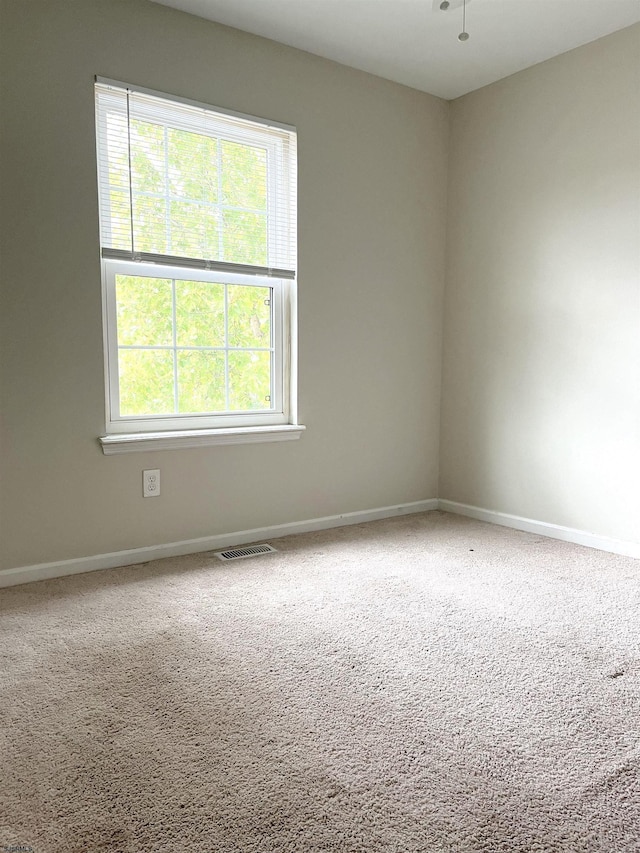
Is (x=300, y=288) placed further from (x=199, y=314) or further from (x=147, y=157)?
(x=147, y=157)

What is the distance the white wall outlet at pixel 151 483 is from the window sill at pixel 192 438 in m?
0.11

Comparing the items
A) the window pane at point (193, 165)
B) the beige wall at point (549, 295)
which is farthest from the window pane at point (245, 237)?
the beige wall at point (549, 295)

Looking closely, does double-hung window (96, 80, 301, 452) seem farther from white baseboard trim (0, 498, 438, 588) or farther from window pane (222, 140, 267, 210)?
white baseboard trim (0, 498, 438, 588)

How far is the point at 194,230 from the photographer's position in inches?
113

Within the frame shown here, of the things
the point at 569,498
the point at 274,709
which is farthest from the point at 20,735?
the point at 569,498

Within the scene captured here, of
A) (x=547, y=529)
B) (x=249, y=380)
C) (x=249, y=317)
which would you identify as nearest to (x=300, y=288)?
(x=249, y=317)

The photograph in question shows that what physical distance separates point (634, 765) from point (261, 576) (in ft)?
5.25

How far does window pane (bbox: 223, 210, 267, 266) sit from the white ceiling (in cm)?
86

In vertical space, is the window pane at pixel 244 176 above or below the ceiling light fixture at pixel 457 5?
below

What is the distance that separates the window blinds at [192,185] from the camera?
265 cm

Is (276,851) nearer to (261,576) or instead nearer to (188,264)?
(261,576)

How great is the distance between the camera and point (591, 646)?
2045mm

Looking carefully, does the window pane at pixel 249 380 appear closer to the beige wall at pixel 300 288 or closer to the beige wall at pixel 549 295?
the beige wall at pixel 300 288

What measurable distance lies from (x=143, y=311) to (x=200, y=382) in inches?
17.1
